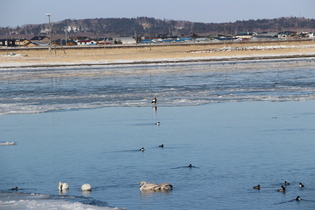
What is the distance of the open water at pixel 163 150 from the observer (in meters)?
9.91

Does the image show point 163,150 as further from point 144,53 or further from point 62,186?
point 144,53

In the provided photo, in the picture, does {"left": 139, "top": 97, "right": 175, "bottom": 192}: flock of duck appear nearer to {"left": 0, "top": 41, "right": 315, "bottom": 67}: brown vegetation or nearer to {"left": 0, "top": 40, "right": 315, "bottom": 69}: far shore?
{"left": 0, "top": 40, "right": 315, "bottom": 69}: far shore

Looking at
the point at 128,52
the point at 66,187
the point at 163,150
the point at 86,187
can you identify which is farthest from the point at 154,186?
the point at 128,52

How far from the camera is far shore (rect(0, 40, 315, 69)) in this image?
70875mm

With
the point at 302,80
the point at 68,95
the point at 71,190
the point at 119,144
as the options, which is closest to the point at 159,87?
the point at 68,95

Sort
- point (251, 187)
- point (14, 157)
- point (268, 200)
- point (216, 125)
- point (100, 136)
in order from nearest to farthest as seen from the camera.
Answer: point (268, 200) < point (251, 187) < point (14, 157) < point (100, 136) < point (216, 125)

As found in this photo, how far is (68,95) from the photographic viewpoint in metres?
29.7

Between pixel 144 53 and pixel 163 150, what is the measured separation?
73451mm

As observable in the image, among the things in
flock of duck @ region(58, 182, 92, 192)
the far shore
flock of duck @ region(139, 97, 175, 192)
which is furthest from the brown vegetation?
flock of duck @ region(139, 97, 175, 192)

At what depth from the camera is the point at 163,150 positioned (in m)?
14.0

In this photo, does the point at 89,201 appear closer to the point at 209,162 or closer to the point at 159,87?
the point at 209,162

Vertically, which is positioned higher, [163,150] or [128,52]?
[163,150]

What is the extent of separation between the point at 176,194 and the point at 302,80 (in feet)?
82.9

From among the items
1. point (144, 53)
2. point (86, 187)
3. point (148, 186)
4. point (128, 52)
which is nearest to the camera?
point (148, 186)
